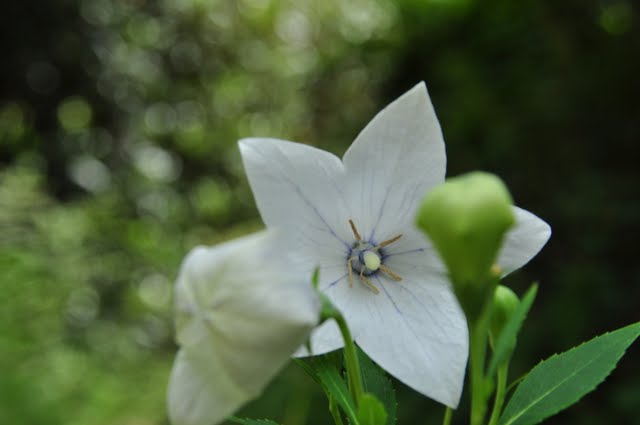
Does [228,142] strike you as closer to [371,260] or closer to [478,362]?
[371,260]

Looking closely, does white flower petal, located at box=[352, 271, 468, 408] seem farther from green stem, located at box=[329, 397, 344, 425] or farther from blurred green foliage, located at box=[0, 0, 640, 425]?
blurred green foliage, located at box=[0, 0, 640, 425]

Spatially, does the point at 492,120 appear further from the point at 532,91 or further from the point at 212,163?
the point at 212,163

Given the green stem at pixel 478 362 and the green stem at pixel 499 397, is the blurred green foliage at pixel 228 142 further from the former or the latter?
the green stem at pixel 478 362

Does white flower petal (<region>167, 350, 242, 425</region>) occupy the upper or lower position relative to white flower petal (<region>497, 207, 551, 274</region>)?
lower

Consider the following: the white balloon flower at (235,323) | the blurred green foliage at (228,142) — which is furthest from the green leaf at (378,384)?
the blurred green foliage at (228,142)

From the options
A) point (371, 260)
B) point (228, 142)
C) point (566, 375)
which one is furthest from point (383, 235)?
point (228, 142)

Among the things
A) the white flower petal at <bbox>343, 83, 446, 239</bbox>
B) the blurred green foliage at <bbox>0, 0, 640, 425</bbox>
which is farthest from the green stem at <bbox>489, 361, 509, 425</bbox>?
the blurred green foliage at <bbox>0, 0, 640, 425</bbox>
